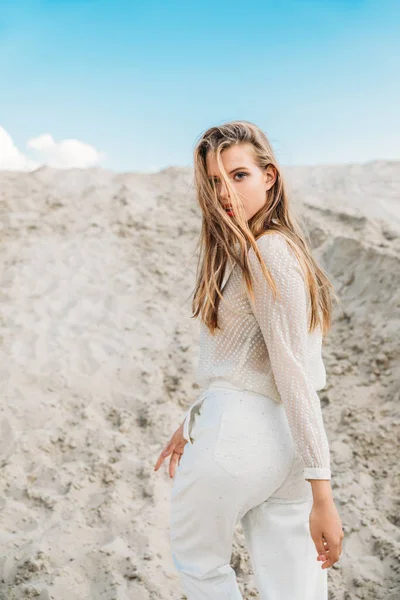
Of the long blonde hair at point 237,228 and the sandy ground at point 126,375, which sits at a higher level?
the long blonde hair at point 237,228

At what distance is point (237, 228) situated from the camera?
1.47 m

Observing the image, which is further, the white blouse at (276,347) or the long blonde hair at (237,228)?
the long blonde hair at (237,228)

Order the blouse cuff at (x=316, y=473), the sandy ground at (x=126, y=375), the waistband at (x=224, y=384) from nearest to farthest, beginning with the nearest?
the blouse cuff at (x=316, y=473)
the waistband at (x=224, y=384)
the sandy ground at (x=126, y=375)

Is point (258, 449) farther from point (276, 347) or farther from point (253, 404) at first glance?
point (276, 347)

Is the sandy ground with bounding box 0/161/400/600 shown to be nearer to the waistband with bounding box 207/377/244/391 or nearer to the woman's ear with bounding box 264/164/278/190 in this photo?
the woman's ear with bounding box 264/164/278/190

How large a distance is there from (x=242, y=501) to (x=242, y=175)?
2.70 ft

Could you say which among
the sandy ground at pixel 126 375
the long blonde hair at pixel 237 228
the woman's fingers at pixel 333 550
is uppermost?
the long blonde hair at pixel 237 228

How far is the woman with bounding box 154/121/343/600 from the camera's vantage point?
136 centimetres

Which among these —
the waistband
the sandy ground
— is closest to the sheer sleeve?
the waistband

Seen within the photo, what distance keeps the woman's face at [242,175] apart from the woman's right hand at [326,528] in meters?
0.74

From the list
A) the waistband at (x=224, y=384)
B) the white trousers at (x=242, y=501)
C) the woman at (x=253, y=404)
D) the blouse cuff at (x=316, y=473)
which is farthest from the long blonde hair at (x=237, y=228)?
the blouse cuff at (x=316, y=473)

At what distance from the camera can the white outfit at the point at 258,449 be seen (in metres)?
1.36

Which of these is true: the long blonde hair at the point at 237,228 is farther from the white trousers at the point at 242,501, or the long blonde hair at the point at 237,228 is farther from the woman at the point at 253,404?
the white trousers at the point at 242,501

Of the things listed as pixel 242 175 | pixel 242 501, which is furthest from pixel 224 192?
pixel 242 501
